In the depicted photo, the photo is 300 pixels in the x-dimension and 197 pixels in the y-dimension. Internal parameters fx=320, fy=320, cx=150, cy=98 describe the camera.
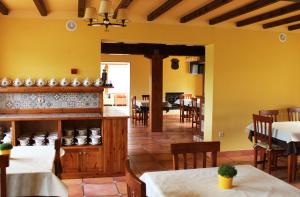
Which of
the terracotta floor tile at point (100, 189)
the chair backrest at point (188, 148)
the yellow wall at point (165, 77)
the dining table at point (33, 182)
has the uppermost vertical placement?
the yellow wall at point (165, 77)

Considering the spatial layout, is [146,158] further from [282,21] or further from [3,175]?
[3,175]

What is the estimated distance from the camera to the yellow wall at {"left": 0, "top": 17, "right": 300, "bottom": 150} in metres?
4.69

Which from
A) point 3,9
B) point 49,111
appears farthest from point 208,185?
point 3,9

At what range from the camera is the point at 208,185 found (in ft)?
6.75

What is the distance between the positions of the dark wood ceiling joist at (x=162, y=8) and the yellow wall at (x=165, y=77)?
255 inches

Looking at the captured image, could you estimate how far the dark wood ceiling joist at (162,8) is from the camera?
398cm

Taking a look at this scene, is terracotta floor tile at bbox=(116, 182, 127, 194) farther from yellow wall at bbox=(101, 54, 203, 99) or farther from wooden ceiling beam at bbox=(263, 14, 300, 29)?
yellow wall at bbox=(101, 54, 203, 99)

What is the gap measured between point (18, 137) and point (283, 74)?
4.75m

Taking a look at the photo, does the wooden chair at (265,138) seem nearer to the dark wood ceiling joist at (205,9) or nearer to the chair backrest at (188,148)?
the dark wood ceiling joist at (205,9)

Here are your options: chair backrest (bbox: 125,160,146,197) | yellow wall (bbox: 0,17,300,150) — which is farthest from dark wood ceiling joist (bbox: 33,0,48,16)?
chair backrest (bbox: 125,160,146,197)

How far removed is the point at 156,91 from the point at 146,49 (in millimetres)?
1115

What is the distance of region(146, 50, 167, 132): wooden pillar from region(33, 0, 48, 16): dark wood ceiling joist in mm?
4047

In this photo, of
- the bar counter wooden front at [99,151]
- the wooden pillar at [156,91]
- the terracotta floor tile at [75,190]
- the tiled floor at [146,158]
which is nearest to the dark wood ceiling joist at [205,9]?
the bar counter wooden front at [99,151]

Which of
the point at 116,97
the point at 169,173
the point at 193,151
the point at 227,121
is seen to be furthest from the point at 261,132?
the point at 116,97
